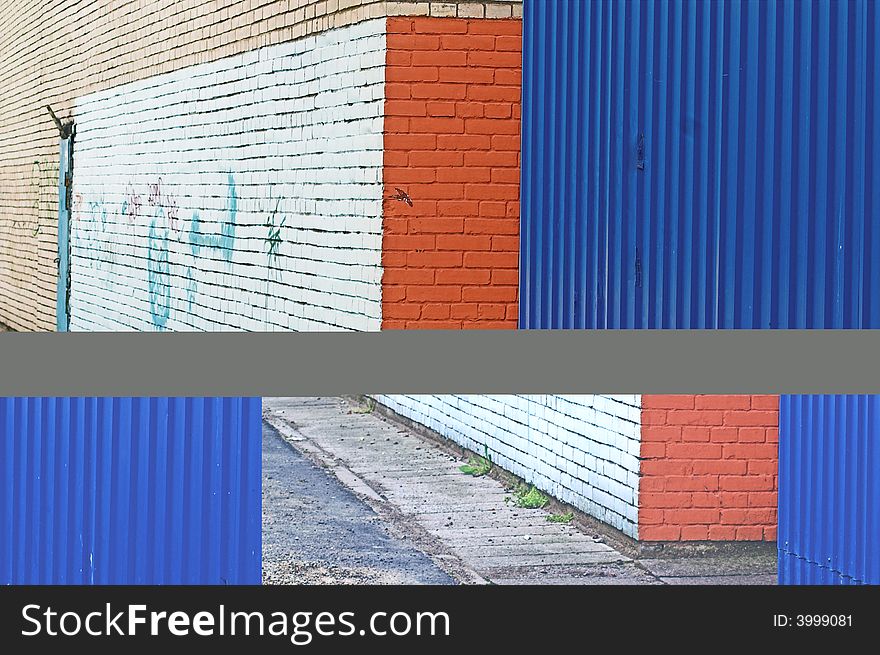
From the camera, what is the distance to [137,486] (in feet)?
16.1

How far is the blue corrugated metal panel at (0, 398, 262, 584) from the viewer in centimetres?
488

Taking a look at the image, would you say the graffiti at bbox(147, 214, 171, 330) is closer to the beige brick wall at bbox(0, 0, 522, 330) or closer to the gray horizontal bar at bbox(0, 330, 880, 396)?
the beige brick wall at bbox(0, 0, 522, 330)

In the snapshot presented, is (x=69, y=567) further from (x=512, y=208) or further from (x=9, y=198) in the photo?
(x=9, y=198)

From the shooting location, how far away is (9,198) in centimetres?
1722

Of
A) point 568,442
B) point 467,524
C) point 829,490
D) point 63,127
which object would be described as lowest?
point 467,524

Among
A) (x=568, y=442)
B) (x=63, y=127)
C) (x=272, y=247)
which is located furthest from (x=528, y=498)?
(x=63, y=127)

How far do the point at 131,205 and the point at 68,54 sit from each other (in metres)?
3.47

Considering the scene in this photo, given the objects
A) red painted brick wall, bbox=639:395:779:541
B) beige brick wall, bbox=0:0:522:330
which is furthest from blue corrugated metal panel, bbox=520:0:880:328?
red painted brick wall, bbox=639:395:779:541

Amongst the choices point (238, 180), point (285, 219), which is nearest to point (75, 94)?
point (238, 180)

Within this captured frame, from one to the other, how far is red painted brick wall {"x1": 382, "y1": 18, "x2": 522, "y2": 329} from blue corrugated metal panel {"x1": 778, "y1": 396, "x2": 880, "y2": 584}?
1684mm

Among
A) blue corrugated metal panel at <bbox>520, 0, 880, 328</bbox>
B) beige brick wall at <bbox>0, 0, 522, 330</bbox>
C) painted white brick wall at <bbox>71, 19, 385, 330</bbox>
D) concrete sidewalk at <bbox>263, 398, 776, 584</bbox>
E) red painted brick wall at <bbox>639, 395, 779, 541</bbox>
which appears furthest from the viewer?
beige brick wall at <bbox>0, 0, 522, 330</bbox>

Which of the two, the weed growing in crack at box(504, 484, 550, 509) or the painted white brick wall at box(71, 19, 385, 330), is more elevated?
the painted white brick wall at box(71, 19, 385, 330)

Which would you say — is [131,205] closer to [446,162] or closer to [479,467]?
[479,467]

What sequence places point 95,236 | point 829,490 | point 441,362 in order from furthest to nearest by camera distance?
point 95,236
point 829,490
point 441,362
